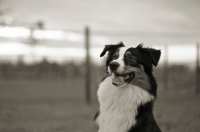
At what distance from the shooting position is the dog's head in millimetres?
3579

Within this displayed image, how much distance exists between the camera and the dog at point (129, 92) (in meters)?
3.43

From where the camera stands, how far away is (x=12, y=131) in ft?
17.8

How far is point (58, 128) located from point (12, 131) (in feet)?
3.80

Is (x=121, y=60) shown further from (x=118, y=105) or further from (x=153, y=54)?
(x=118, y=105)

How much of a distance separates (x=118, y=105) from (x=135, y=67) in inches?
27.1

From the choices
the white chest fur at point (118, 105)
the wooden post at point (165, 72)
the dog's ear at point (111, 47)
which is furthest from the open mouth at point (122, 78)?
the wooden post at point (165, 72)

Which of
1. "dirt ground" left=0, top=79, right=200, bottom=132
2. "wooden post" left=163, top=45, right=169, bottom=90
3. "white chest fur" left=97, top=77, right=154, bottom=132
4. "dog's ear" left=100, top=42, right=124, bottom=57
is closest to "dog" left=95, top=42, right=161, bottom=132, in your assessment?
"white chest fur" left=97, top=77, right=154, bottom=132

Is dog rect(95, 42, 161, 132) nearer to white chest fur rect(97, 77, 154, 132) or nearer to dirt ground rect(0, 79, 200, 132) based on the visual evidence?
white chest fur rect(97, 77, 154, 132)

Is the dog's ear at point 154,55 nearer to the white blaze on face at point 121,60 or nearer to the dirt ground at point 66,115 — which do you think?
the white blaze on face at point 121,60

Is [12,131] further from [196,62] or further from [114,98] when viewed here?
→ [196,62]

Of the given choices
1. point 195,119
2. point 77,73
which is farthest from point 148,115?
point 77,73

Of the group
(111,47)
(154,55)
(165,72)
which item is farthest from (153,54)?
(165,72)

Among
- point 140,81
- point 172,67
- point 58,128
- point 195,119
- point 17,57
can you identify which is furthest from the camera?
point 172,67

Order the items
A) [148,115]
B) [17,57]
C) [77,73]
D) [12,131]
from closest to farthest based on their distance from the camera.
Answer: [148,115], [12,131], [17,57], [77,73]
